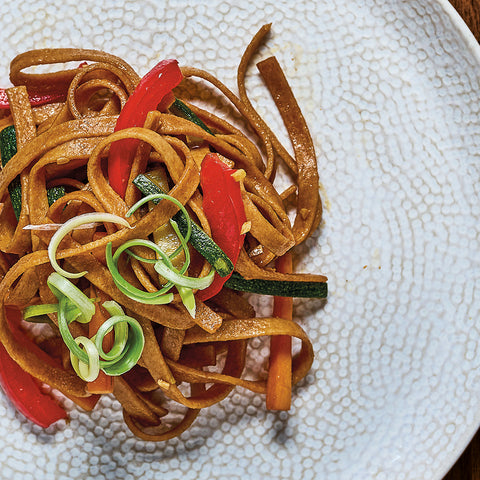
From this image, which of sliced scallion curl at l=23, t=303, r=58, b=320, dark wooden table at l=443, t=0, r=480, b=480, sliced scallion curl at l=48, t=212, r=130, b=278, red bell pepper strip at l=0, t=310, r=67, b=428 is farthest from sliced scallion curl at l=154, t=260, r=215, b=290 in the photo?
dark wooden table at l=443, t=0, r=480, b=480

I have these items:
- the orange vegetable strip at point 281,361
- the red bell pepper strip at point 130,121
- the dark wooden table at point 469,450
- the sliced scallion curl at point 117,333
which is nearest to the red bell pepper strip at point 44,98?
the red bell pepper strip at point 130,121

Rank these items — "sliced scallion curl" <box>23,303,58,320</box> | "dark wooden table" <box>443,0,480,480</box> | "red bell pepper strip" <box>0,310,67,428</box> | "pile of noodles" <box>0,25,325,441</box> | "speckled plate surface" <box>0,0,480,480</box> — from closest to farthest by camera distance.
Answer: "pile of noodles" <box>0,25,325,441</box> < "sliced scallion curl" <box>23,303,58,320</box> < "red bell pepper strip" <box>0,310,67,428</box> < "speckled plate surface" <box>0,0,480,480</box> < "dark wooden table" <box>443,0,480,480</box>

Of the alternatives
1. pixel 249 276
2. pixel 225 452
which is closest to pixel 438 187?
pixel 249 276

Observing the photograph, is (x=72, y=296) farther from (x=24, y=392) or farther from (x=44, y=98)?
(x=44, y=98)

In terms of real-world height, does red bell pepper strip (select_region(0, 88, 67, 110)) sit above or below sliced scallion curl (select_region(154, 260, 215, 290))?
above

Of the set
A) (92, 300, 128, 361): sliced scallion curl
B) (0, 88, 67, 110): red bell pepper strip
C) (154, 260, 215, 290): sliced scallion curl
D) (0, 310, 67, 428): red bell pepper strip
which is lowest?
(0, 310, 67, 428): red bell pepper strip

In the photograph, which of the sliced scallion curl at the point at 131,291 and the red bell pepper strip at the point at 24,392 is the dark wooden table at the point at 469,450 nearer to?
the sliced scallion curl at the point at 131,291

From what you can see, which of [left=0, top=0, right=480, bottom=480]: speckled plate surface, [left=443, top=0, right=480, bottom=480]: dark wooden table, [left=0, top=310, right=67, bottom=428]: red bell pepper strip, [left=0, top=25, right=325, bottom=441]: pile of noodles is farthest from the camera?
[left=443, top=0, right=480, bottom=480]: dark wooden table

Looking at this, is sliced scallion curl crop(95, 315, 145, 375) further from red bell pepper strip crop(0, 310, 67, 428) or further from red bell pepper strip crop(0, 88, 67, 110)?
red bell pepper strip crop(0, 88, 67, 110)
